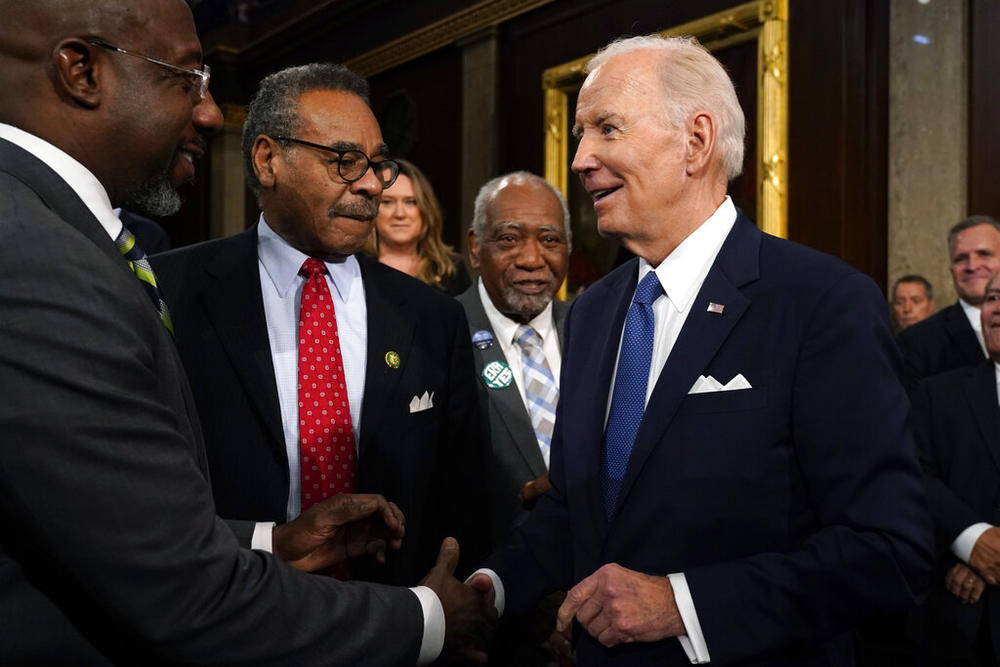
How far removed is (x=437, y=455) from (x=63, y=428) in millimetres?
1323

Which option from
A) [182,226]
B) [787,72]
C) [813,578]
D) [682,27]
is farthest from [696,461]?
[182,226]

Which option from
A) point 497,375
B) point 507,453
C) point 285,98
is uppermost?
point 285,98

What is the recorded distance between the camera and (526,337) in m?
3.07

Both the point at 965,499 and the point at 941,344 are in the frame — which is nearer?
the point at 965,499

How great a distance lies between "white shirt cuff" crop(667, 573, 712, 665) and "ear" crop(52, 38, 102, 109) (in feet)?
3.78

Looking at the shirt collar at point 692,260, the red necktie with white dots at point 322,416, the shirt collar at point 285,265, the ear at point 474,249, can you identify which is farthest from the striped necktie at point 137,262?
the ear at point 474,249

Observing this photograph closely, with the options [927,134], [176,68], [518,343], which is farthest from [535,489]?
[927,134]

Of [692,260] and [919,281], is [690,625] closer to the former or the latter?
[692,260]

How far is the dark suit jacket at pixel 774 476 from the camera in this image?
1480 mm

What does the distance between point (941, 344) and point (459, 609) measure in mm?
3897

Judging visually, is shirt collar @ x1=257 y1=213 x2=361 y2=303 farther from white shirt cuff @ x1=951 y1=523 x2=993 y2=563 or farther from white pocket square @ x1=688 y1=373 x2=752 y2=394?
white shirt cuff @ x1=951 y1=523 x2=993 y2=563

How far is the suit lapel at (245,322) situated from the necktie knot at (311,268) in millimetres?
108

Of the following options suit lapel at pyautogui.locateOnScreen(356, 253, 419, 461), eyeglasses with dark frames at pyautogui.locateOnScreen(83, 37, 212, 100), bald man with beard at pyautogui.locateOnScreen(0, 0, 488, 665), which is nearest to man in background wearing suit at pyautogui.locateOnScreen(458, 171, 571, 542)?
suit lapel at pyautogui.locateOnScreen(356, 253, 419, 461)

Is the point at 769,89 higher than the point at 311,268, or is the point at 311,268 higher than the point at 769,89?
the point at 769,89
